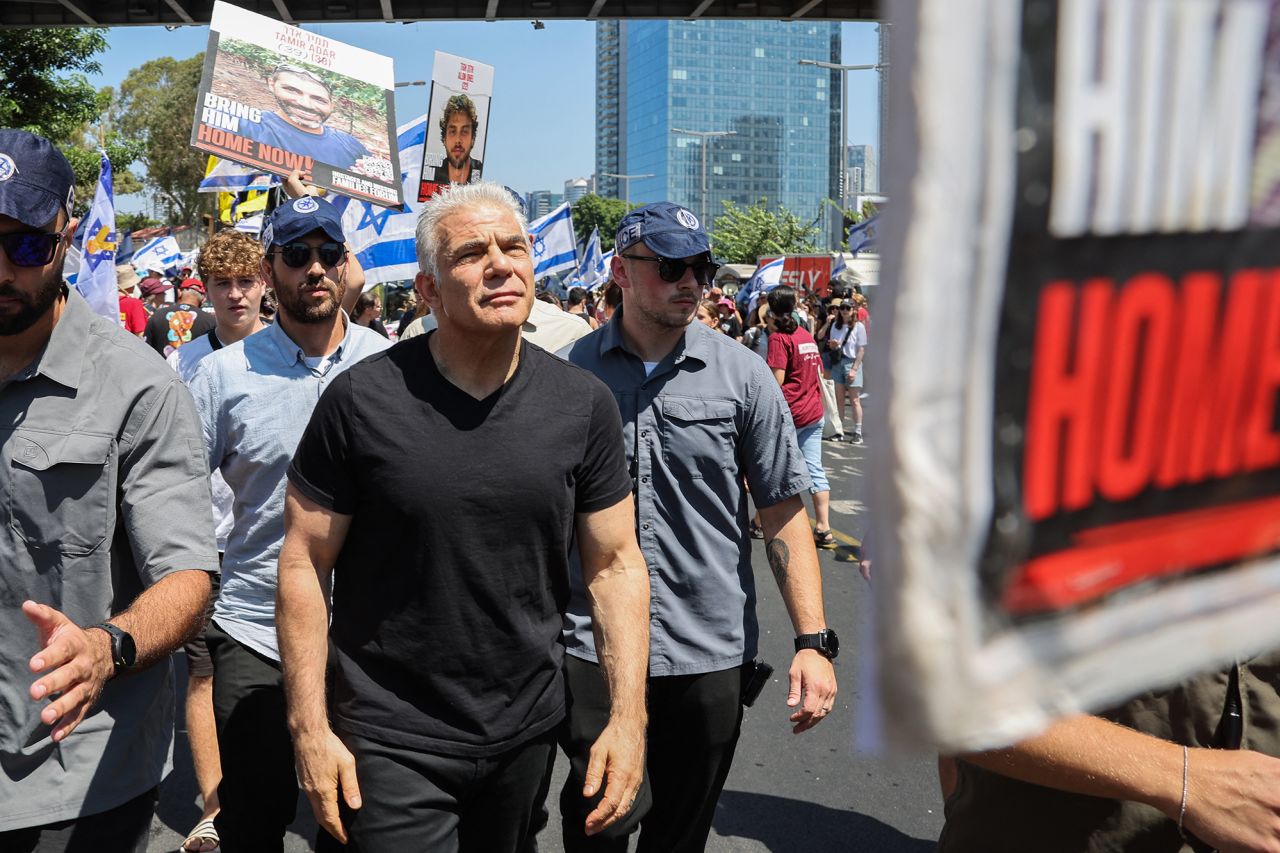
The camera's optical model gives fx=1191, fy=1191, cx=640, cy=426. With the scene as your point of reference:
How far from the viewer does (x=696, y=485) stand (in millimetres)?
3381

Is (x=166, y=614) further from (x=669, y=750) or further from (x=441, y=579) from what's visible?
(x=669, y=750)

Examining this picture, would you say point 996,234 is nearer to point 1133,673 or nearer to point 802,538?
point 1133,673

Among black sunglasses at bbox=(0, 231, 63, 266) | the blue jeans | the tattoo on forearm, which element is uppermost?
black sunglasses at bbox=(0, 231, 63, 266)

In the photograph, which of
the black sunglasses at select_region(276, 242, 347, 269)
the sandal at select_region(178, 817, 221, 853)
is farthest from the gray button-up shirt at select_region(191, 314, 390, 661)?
the sandal at select_region(178, 817, 221, 853)

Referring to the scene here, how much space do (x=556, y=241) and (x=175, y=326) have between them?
21.4 feet

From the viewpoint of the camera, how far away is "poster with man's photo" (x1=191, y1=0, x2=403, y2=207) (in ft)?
20.2

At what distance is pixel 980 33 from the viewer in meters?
0.53

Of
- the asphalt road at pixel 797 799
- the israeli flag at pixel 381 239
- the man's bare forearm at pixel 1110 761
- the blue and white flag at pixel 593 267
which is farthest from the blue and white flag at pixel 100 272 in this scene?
the blue and white flag at pixel 593 267

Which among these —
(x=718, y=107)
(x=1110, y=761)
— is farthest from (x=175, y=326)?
(x=718, y=107)

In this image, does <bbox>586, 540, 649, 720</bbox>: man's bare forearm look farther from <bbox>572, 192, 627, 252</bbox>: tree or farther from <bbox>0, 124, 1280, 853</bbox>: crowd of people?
<bbox>572, 192, 627, 252</bbox>: tree

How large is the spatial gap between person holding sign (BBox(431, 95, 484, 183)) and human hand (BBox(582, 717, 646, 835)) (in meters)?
5.90

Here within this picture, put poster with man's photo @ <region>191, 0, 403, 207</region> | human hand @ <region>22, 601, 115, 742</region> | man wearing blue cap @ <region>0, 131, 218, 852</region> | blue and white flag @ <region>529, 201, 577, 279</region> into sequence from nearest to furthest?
human hand @ <region>22, 601, 115, 742</region> < man wearing blue cap @ <region>0, 131, 218, 852</region> < poster with man's photo @ <region>191, 0, 403, 207</region> < blue and white flag @ <region>529, 201, 577, 279</region>

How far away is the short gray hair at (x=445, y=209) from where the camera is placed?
279 cm

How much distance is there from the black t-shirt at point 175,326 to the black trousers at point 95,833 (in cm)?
596
